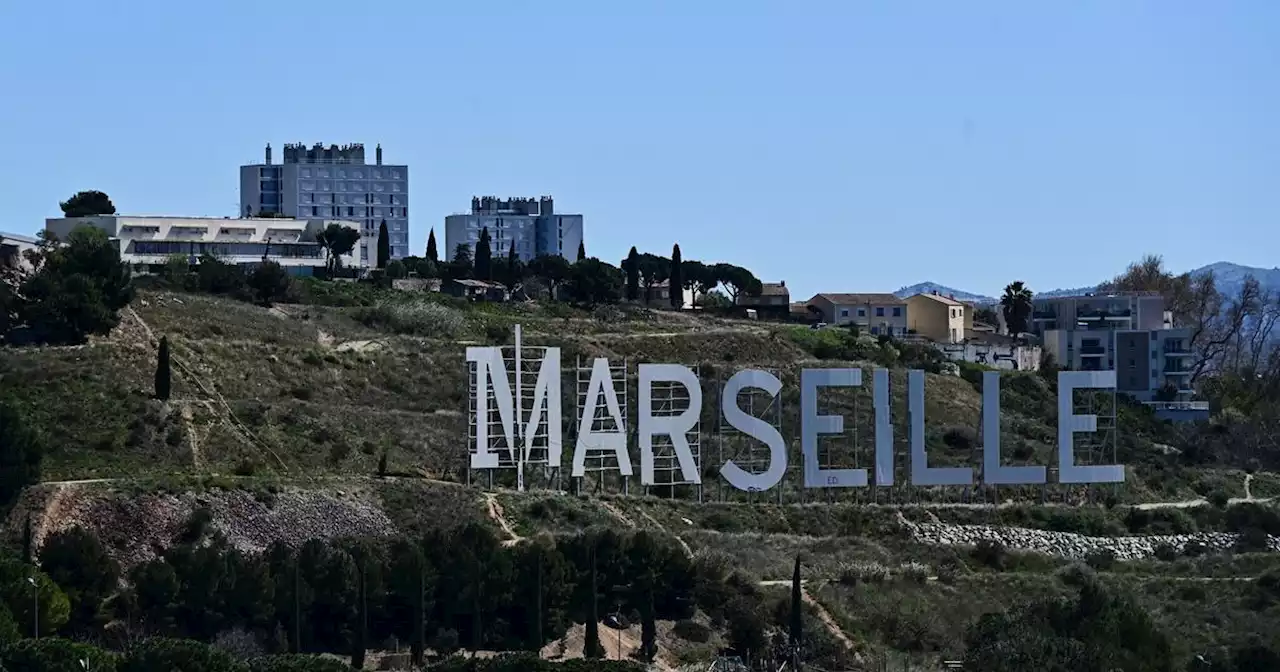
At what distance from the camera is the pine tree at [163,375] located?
217 feet

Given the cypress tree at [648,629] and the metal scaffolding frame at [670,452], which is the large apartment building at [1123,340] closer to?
the metal scaffolding frame at [670,452]

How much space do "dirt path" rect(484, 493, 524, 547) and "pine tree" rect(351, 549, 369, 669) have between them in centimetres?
719

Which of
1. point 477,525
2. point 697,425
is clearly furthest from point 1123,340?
point 477,525

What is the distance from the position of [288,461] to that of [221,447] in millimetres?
2205

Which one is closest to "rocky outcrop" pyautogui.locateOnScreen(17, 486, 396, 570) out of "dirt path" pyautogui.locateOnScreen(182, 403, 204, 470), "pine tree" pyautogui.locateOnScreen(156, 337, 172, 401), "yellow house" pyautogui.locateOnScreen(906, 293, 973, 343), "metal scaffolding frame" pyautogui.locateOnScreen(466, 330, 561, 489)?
"metal scaffolding frame" pyautogui.locateOnScreen(466, 330, 561, 489)

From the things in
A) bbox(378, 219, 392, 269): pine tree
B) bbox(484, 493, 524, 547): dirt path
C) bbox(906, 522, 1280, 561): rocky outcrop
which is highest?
bbox(378, 219, 392, 269): pine tree

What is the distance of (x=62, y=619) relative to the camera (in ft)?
156

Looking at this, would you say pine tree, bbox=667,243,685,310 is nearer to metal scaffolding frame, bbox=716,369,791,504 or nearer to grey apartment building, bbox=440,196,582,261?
metal scaffolding frame, bbox=716,369,791,504

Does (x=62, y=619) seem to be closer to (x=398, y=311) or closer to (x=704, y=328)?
(x=398, y=311)

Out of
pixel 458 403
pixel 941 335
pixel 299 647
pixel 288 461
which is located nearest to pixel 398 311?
pixel 458 403

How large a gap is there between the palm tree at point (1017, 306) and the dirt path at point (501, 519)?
191ft

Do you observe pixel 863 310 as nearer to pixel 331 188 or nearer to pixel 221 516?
→ pixel 331 188

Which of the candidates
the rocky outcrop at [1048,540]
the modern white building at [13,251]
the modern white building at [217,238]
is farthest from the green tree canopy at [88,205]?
the rocky outcrop at [1048,540]

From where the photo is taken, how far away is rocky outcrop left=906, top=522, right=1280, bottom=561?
67.1 meters
